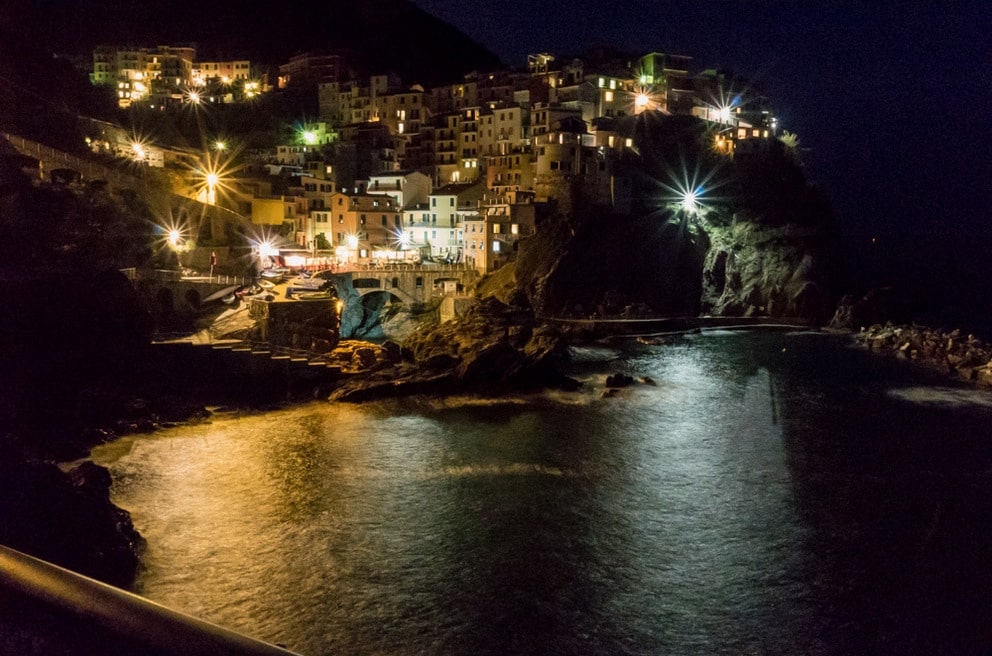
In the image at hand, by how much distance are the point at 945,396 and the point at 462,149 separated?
154ft

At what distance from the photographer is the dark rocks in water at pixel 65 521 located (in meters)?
14.7

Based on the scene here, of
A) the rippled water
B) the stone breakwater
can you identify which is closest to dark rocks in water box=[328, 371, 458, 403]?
the rippled water

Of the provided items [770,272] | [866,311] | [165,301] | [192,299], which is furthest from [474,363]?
[866,311]

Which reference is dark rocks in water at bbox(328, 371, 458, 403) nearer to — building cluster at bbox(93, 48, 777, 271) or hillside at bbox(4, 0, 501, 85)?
building cluster at bbox(93, 48, 777, 271)

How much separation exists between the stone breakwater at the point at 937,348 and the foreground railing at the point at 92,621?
45209mm

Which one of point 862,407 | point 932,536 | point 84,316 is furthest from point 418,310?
point 932,536

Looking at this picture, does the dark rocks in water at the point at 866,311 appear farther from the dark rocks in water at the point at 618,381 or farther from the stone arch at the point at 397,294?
the stone arch at the point at 397,294

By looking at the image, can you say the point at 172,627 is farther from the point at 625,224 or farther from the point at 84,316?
the point at 625,224

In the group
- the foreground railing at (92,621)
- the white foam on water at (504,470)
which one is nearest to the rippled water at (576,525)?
the white foam on water at (504,470)

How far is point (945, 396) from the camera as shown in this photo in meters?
35.9

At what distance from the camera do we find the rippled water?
1545cm

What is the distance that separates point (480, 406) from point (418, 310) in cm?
1974

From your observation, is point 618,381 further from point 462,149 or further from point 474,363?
point 462,149

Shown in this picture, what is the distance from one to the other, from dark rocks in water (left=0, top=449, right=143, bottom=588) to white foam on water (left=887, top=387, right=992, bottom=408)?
33.9 meters
